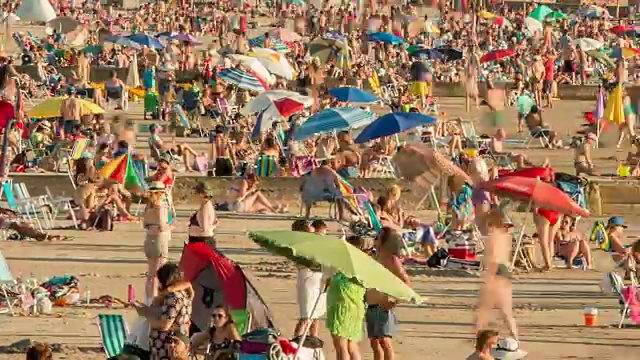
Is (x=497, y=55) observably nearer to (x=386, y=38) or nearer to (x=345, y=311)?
(x=386, y=38)

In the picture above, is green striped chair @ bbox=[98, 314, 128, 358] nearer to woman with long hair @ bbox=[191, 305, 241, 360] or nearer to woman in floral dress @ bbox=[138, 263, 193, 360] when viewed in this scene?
woman with long hair @ bbox=[191, 305, 241, 360]

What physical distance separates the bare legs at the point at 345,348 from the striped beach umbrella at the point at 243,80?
17.1m

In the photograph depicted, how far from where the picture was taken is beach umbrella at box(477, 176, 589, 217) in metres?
14.1

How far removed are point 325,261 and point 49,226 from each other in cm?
905

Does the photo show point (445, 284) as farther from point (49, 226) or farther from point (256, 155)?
point (256, 155)

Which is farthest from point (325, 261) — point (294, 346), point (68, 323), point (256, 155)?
point (256, 155)

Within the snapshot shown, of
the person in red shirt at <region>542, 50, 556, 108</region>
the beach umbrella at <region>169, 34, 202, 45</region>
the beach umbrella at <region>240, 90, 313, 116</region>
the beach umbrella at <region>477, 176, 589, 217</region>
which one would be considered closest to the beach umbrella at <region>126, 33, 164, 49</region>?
the beach umbrella at <region>169, 34, 202, 45</region>

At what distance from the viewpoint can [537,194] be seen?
14133 millimetres

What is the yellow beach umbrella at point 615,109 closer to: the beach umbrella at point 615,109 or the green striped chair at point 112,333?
the beach umbrella at point 615,109

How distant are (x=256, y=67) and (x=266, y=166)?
29.2 ft

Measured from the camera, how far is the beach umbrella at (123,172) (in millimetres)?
18719

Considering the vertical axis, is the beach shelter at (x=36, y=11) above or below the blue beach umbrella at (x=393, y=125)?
below

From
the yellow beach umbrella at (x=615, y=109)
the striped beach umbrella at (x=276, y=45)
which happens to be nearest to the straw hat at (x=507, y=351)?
the yellow beach umbrella at (x=615, y=109)

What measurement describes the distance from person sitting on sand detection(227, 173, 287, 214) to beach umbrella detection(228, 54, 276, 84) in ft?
28.7
